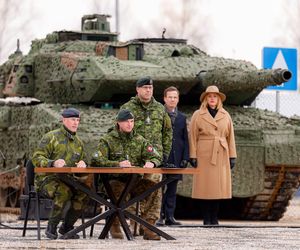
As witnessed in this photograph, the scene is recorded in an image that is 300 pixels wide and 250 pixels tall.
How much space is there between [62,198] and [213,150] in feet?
13.8

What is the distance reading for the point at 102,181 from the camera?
14.4m

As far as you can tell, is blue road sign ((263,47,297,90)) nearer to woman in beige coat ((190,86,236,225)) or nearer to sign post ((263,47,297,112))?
sign post ((263,47,297,112))

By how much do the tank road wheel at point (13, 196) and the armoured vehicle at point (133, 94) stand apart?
0.8 inches

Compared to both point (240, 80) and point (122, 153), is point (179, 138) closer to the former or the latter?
point (240, 80)

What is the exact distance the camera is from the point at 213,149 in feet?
59.4

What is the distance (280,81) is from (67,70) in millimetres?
4313

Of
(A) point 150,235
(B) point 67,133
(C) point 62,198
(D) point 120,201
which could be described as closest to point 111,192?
(D) point 120,201

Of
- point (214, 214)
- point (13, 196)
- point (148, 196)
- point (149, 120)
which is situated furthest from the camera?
point (13, 196)

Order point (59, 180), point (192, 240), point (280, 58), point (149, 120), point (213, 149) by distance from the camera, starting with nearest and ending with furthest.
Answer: point (59, 180) < point (192, 240) < point (149, 120) < point (213, 149) < point (280, 58)

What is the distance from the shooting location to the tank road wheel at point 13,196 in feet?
74.1

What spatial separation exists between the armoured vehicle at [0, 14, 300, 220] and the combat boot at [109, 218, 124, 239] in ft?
16.2

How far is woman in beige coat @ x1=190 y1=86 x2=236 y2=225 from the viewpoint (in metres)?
18.2

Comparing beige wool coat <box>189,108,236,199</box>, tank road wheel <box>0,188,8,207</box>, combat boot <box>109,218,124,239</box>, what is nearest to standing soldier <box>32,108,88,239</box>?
combat boot <box>109,218,124,239</box>

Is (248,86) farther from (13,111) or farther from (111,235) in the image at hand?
(111,235)
